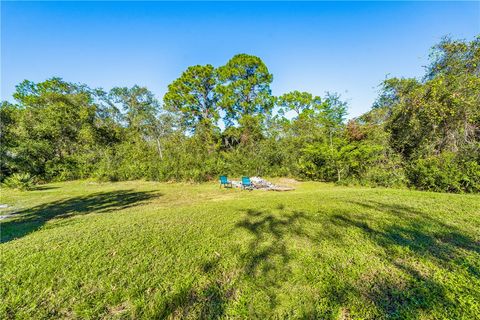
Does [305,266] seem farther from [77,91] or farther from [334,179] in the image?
[77,91]

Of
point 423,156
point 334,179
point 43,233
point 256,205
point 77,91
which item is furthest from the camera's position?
point 77,91

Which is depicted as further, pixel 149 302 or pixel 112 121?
pixel 112 121

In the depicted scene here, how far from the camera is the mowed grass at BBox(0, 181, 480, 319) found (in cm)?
197

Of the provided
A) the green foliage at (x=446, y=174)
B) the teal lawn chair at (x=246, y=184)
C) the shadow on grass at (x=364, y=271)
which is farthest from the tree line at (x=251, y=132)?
the shadow on grass at (x=364, y=271)

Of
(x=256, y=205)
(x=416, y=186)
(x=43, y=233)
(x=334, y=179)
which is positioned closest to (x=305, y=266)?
(x=256, y=205)

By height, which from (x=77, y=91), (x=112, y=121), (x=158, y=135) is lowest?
(x=158, y=135)

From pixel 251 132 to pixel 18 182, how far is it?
16.5 metres

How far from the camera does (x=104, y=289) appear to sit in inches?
89.4

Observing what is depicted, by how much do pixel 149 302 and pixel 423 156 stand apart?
12.9 meters

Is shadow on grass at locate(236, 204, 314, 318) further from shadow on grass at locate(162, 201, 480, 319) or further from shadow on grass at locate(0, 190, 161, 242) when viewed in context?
shadow on grass at locate(0, 190, 161, 242)

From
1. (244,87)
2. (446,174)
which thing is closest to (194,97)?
(244,87)

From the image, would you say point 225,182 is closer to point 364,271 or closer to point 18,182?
point 364,271

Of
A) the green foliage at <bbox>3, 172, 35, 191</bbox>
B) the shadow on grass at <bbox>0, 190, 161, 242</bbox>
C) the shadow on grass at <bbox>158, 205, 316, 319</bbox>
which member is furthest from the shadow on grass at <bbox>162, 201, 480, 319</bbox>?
the green foliage at <bbox>3, 172, 35, 191</bbox>

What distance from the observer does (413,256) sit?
2820 millimetres
